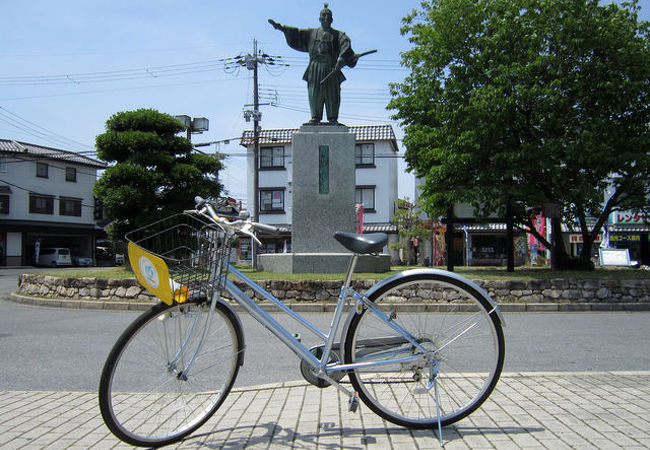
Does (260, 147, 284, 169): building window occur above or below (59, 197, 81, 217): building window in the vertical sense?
above

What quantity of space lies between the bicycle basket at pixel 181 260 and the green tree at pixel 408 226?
28878mm

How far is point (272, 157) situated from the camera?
38.3 metres

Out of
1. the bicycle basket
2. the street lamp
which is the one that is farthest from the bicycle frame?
the street lamp

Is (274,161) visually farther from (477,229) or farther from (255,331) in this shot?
(255,331)

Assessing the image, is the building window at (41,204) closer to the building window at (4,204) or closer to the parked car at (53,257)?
the building window at (4,204)

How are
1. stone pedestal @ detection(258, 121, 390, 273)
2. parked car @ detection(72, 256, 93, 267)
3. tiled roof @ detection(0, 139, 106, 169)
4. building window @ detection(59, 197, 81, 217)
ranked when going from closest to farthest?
1. stone pedestal @ detection(258, 121, 390, 273)
2. tiled roof @ detection(0, 139, 106, 169)
3. parked car @ detection(72, 256, 93, 267)
4. building window @ detection(59, 197, 81, 217)

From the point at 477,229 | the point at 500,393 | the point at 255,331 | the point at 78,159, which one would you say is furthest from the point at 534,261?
the point at 78,159

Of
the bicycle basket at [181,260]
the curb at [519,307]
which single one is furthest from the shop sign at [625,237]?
the bicycle basket at [181,260]

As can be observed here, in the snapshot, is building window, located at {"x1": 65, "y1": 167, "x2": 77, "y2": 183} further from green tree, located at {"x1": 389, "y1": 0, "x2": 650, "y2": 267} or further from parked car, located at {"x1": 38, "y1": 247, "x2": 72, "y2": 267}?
green tree, located at {"x1": 389, "y1": 0, "x2": 650, "y2": 267}

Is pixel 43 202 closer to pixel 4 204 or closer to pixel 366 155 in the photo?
pixel 4 204

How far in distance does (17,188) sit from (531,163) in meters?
38.7

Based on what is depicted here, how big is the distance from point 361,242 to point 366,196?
34.2 m

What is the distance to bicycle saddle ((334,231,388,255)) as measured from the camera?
2.67m

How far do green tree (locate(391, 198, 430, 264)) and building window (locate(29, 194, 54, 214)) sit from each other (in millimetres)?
28240
